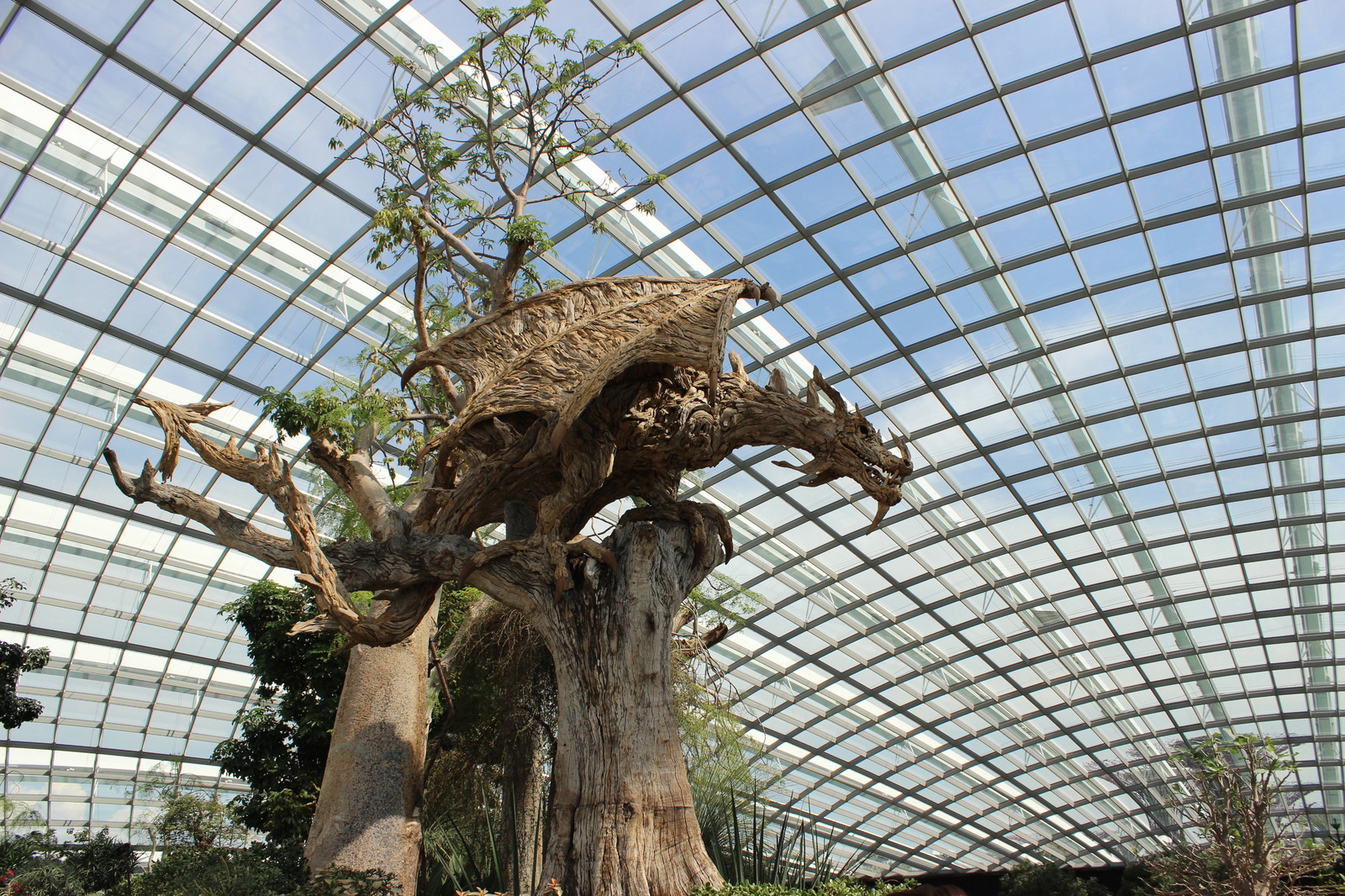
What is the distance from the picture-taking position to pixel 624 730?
6316mm

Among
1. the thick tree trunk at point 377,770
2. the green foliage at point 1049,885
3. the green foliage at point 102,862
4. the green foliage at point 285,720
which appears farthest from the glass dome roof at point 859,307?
the thick tree trunk at point 377,770

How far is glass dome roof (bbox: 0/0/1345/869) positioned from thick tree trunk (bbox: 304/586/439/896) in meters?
11.2

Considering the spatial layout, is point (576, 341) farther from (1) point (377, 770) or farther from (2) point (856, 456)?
(1) point (377, 770)

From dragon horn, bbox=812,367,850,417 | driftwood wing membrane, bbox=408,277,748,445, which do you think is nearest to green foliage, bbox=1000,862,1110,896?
dragon horn, bbox=812,367,850,417

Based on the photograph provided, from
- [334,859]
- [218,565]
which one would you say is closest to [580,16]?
[334,859]

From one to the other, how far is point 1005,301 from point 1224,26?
6279 mm

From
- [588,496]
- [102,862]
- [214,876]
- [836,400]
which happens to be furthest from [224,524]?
[102,862]

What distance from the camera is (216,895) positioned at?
7.08 m

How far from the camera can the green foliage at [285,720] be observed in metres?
12.9

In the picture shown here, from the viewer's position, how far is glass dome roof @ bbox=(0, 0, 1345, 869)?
16.1 m

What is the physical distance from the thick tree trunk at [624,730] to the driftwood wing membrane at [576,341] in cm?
120

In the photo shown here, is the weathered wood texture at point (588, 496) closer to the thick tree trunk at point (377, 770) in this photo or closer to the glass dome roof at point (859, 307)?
the thick tree trunk at point (377, 770)

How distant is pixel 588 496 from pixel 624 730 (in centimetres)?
184

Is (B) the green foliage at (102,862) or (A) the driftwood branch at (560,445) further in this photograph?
(B) the green foliage at (102,862)
